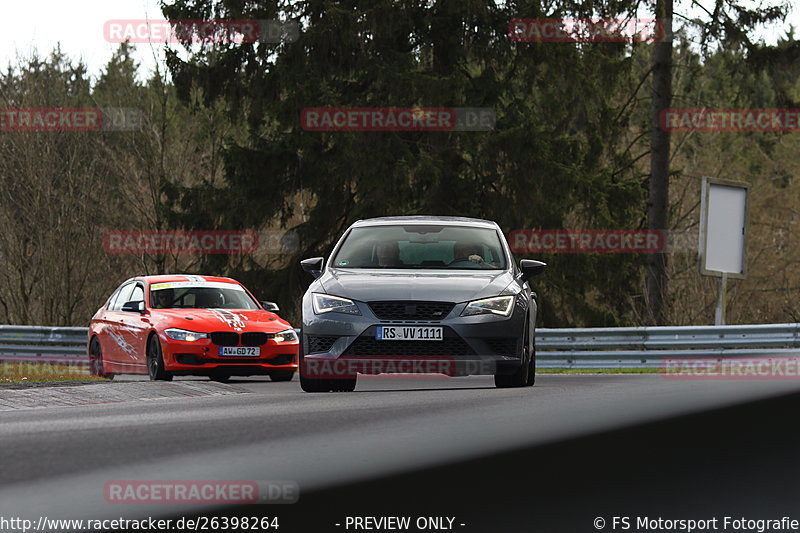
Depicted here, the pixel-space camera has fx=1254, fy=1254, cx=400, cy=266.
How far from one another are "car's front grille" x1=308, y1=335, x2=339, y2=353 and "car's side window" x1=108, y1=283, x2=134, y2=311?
760 centimetres

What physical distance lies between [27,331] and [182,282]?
906 cm

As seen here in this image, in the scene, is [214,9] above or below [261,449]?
above

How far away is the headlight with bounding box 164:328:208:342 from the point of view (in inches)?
650

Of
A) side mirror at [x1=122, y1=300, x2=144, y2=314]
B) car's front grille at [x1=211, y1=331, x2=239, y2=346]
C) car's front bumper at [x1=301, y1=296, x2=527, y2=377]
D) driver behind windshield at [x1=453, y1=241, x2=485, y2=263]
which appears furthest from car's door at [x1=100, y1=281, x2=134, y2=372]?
car's front bumper at [x1=301, y1=296, x2=527, y2=377]

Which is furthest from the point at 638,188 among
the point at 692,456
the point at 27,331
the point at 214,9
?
the point at 692,456

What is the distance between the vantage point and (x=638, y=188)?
30.2 metres

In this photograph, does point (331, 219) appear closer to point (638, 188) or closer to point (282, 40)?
point (282, 40)

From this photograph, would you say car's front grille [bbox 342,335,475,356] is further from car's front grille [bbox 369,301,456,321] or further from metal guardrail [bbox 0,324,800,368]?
metal guardrail [bbox 0,324,800,368]

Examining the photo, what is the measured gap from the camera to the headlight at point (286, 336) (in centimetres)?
Result: 1700

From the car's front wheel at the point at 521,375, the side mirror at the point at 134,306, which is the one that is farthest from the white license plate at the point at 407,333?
the side mirror at the point at 134,306

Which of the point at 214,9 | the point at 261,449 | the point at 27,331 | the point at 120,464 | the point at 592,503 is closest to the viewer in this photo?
the point at 592,503

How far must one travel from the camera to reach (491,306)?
1183 centimetres

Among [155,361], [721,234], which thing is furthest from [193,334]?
[721,234]

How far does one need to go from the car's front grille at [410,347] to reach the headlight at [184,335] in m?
5.33
